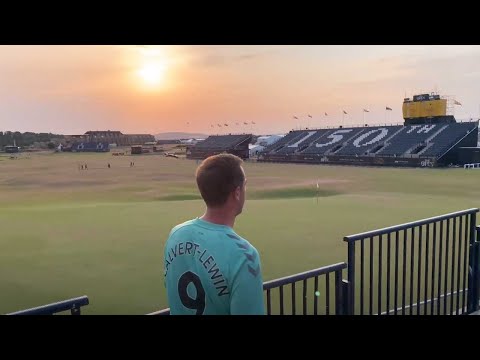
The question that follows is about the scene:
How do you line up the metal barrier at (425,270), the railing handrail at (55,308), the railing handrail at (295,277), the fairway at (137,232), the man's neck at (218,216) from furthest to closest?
the fairway at (137,232) < the metal barrier at (425,270) < the railing handrail at (295,277) < the railing handrail at (55,308) < the man's neck at (218,216)

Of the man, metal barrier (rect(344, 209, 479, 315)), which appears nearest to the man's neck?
the man

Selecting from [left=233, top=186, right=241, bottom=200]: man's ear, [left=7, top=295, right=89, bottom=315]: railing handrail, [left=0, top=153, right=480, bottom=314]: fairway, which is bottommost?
[left=0, top=153, right=480, bottom=314]: fairway

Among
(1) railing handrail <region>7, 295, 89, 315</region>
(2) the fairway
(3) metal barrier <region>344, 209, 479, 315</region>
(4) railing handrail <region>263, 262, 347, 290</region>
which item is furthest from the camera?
(2) the fairway

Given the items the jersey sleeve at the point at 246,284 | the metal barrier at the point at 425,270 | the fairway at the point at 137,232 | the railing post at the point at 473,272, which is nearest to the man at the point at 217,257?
the jersey sleeve at the point at 246,284

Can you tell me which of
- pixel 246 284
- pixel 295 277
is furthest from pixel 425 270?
pixel 246 284

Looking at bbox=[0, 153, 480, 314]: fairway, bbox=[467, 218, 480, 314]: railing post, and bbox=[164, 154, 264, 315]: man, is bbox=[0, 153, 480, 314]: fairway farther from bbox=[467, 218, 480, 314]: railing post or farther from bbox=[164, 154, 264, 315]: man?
bbox=[164, 154, 264, 315]: man

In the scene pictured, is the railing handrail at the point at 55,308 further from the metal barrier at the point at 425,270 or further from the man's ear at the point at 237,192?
the metal barrier at the point at 425,270

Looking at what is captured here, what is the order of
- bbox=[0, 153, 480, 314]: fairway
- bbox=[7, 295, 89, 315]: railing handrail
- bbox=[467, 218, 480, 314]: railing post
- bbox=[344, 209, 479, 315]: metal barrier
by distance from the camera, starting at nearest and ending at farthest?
bbox=[7, 295, 89, 315]: railing handrail, bbox=[344, 209, 479, 315]: metal barrier, bbox=[467, 218, 480, 314]: railing post, bbox=[0, 153, 480, 314]: fairway

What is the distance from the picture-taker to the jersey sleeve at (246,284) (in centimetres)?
173

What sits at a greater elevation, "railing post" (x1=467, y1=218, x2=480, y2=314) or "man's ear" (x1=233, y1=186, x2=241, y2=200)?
"man's ear" (x1=233, y1=186, x2=241, y2=200)

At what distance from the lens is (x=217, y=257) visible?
5.76 feet

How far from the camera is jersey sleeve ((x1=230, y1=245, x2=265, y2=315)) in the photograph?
5.69 feet

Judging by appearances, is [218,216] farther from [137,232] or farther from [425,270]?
[137,232]
